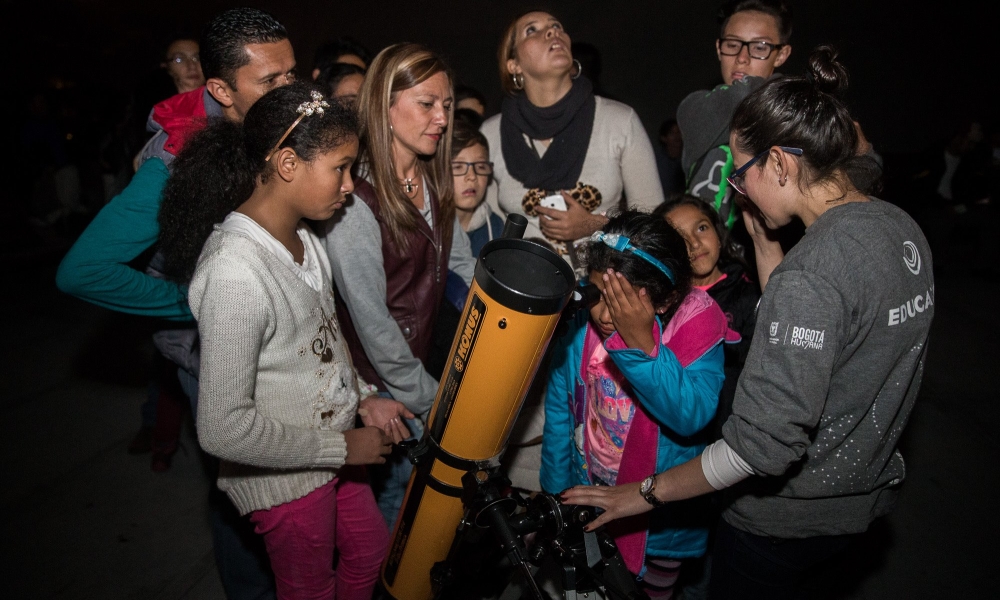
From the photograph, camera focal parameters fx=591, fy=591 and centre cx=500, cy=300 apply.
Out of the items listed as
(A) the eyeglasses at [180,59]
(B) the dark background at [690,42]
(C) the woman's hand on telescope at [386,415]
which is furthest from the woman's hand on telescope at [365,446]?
(B) the dark background at [690,42]

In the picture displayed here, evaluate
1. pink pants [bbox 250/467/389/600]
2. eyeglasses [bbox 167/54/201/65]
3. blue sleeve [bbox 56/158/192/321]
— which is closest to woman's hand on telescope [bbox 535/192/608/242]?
pink pants [bbox 250/467/389/600]

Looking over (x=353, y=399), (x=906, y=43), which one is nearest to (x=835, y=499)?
(x=353, y=399)

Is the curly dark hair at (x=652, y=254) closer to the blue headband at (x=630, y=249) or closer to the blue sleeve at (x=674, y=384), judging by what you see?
the blue headband at (x=630, y=249)

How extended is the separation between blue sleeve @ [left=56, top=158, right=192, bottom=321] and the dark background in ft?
20.0

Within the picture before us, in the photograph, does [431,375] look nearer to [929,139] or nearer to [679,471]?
[679,471]

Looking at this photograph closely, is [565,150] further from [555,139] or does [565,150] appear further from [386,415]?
[386,415]

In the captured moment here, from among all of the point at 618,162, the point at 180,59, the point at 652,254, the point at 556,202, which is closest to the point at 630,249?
the point at 652,254

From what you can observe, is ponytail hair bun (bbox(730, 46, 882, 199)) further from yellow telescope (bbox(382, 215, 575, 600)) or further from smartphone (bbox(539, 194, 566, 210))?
smartphone (bbox(539, 194, 566, 210))

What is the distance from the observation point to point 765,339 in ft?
3.68

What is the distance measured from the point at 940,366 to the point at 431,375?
4063mm

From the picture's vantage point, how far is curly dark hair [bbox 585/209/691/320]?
1.47 m

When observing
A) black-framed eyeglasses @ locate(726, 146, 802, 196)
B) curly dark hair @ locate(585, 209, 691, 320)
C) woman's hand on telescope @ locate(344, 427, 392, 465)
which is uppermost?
black-framed eyeglasses @ locate(726, 146, 802, 196)

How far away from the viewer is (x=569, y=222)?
220 centimetres

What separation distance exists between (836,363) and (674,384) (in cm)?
36
